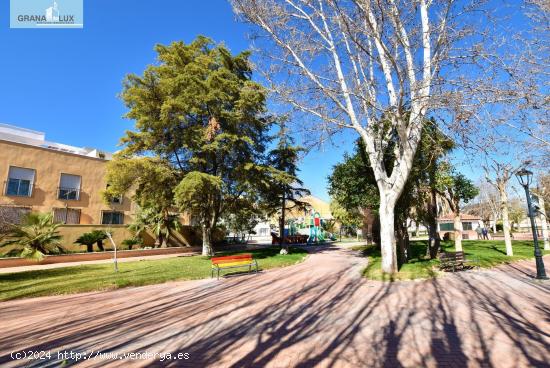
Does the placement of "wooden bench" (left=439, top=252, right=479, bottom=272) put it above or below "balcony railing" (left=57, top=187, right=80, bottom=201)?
below

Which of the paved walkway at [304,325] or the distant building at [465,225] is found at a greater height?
the distant building at [465,225]

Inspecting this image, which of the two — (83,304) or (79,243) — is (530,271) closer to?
(83,304)

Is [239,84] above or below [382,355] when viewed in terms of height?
above

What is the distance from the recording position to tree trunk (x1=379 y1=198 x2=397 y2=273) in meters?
10.6

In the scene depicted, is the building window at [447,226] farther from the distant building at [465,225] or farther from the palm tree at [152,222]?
the palm tree at [152,222]

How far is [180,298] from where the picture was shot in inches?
332

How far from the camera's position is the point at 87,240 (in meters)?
21.8

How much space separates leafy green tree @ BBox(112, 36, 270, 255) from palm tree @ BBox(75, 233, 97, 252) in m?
5.05

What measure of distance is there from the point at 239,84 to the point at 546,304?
744 inches

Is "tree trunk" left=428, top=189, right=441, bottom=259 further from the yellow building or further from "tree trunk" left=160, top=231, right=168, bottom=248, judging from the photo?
the yellow building

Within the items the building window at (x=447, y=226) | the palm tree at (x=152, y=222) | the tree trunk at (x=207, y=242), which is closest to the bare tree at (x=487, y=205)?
the building window at (x=447, y=226)

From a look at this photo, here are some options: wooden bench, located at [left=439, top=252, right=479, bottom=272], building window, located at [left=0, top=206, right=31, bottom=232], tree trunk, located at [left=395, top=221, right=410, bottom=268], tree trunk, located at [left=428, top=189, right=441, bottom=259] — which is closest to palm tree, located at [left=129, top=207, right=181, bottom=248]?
building window, located at [left=0, top=206, right=31, bottom=232]

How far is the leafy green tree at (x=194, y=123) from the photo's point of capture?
18.4 meters

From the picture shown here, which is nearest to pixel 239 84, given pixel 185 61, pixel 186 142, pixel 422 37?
pixel 185 61
